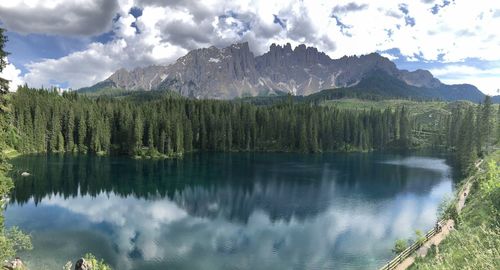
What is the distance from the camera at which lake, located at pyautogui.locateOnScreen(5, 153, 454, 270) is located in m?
50.7

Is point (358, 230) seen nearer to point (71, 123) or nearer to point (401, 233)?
point (401, 233)

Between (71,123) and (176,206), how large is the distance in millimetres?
105366

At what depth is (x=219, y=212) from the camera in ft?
248

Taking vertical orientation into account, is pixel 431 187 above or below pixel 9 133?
below

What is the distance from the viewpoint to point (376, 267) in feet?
150

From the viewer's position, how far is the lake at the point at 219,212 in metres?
50.7

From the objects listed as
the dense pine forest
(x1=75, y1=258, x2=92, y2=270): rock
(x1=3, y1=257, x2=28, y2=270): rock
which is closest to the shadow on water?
the dense pine forest

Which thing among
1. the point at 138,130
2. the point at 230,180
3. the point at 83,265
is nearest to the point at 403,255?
the point at 83,265

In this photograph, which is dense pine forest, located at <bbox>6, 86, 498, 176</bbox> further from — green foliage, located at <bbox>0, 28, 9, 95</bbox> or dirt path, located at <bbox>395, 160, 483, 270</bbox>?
green foliage, located at <bbox>0, 28, 9, 95</bbox>

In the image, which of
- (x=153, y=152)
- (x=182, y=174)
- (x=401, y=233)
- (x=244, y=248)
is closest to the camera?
(x=244, y=248)

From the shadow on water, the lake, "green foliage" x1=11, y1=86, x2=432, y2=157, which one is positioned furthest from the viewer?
"green foliage" x1=11, y1=86, x2=432, y2=157

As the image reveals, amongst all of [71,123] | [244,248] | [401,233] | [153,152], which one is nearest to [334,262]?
[244,248]

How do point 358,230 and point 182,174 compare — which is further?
point 182,174

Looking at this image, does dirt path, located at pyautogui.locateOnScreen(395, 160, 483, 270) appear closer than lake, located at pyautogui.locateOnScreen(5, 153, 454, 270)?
Yes
